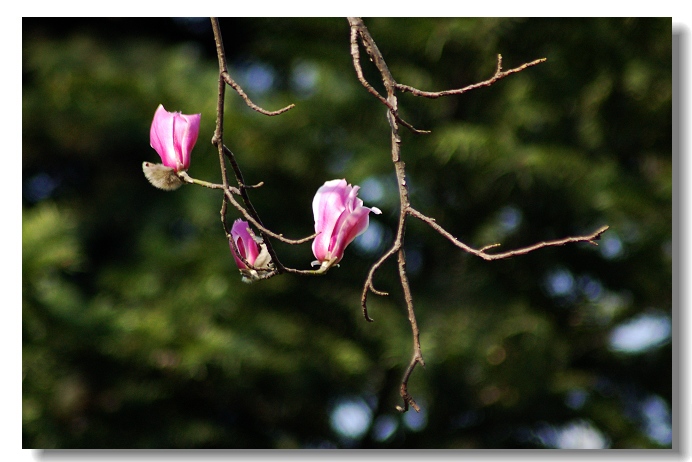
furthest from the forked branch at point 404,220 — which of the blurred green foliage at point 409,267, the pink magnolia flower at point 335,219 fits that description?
the blurred green foliage at point 409,267

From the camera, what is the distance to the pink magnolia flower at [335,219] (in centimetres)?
52

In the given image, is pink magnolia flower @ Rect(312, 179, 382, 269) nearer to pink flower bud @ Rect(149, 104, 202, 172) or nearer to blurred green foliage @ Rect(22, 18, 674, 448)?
pink flower bud @ Rect(149, 104, 202, 172)

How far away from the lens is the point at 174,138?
0.54 m

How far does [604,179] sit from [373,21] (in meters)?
0.54

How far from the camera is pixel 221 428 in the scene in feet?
5.98

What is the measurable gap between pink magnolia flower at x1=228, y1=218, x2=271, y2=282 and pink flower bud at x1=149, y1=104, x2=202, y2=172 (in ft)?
0.17

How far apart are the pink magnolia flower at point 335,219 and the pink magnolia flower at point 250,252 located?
0.11ft

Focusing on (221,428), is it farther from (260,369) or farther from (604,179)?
(604,179)

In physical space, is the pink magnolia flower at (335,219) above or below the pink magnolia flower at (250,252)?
above

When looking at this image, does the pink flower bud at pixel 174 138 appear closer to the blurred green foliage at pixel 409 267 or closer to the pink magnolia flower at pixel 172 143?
the pink magnolia flower at pixel 172 143

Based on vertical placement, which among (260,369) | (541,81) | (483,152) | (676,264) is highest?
(541,81)

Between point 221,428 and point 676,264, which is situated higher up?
point 676,264

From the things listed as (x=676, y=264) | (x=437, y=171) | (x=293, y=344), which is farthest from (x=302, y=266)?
(x=676, y=264)

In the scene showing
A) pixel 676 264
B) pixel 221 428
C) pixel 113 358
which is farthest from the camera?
pixel 221 428
